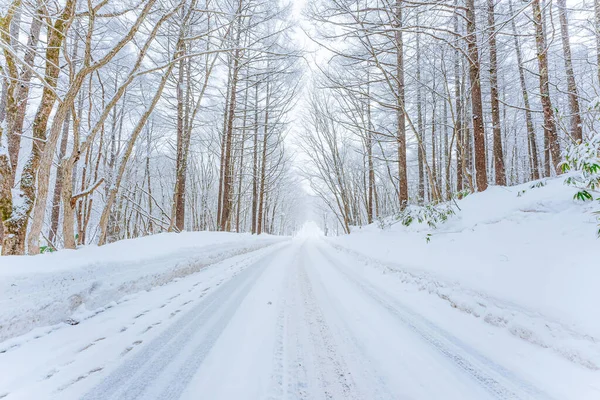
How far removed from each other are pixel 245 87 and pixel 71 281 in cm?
1195

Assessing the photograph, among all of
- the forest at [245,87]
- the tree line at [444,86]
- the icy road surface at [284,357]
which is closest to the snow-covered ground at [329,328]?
the icy road surface at [284,357]

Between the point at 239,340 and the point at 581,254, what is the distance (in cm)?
333

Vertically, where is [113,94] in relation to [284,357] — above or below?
above

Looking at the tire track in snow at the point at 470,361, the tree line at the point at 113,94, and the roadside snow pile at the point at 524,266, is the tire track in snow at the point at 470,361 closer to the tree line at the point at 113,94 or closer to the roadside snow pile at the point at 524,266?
the roadside snow pile at the point at 524,266

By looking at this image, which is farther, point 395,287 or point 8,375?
point 395,287

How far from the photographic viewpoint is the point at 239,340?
2.00 meters

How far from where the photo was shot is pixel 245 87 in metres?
12.4

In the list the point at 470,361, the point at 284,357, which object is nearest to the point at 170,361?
the point at 284,357

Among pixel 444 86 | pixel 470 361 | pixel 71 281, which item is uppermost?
pixel 444 86

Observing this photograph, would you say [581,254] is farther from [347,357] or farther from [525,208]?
[347,357]

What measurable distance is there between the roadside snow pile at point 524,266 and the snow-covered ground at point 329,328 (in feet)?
0.04

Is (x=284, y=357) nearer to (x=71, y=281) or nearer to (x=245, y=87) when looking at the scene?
(x=71, y=281)

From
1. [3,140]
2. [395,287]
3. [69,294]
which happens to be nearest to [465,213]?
[395,287]

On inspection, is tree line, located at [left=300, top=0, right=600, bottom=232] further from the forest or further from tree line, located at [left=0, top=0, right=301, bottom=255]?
tree line, located at [left=0, top=0, right=301, bottom=255]
